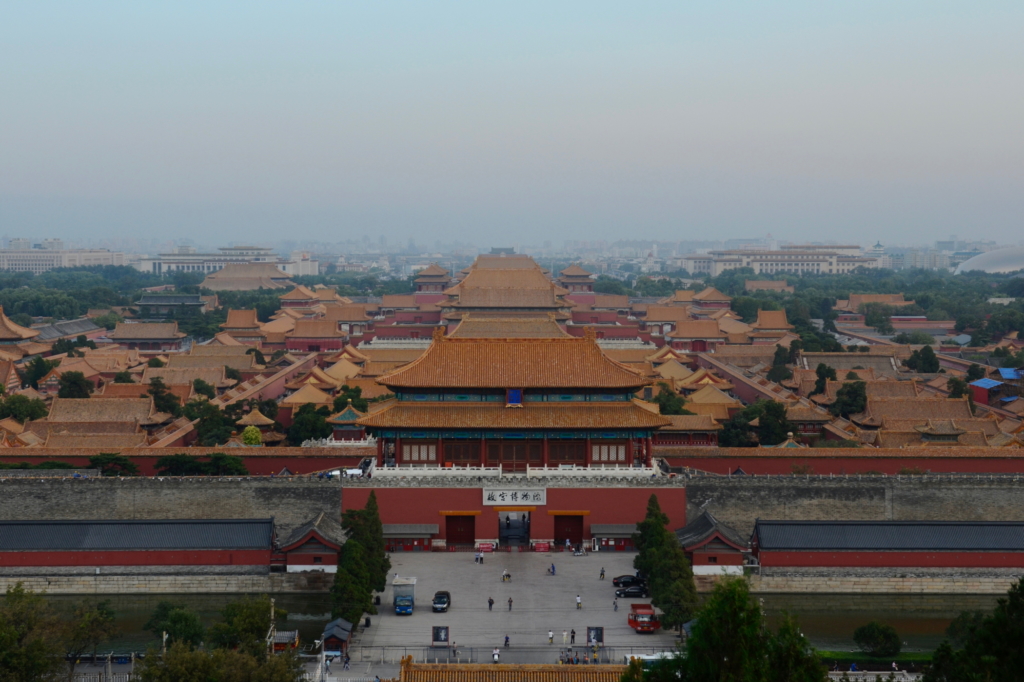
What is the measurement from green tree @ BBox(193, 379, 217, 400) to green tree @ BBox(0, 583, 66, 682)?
1031 inches

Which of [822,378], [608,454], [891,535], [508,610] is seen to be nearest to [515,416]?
[608,454]

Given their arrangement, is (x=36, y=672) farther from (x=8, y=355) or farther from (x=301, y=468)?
(x=8, y=355)

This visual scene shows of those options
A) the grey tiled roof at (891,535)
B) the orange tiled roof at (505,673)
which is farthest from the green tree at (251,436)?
the orange tiled roof at (505,673)

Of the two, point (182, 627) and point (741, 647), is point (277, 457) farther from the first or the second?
point (741, 647)

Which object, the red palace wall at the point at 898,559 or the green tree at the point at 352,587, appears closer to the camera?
the green tree at the point at 352,587

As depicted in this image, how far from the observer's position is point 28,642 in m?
17.8

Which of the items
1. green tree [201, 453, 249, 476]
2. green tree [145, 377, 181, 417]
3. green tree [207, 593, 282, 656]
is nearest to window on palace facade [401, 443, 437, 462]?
green tree [201, 453, 249, 476]

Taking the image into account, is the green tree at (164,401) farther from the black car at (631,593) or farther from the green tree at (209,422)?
the black car at (631,593)

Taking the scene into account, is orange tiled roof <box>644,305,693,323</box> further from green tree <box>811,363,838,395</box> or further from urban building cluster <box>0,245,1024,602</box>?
green tree <box>811,363,838,395</box>

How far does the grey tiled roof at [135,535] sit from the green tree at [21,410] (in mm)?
12897

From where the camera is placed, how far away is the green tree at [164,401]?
129ft

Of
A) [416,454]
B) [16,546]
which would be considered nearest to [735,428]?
[416,454]

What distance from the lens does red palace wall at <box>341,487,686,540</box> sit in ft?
91.2

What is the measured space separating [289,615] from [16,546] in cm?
674
